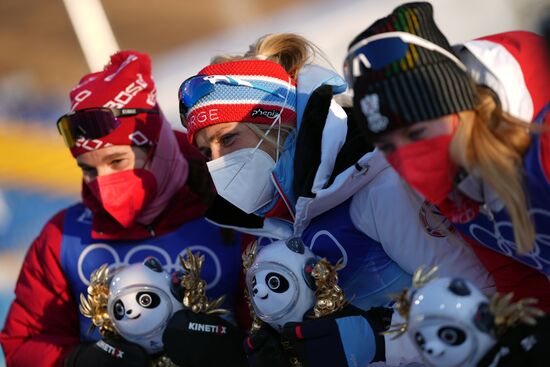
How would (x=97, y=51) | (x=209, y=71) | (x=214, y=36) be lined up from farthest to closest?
(x=214, y=36)
(x=97, y=51)
(x=209, y=71)

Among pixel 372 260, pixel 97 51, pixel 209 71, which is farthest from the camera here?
pixel 97 51

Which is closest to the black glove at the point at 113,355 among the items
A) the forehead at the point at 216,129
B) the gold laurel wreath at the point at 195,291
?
the gold laurel wreath at the point at 195,291

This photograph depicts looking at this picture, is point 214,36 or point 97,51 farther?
point 214,36

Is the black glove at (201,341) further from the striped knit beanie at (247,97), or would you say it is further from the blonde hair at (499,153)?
the blonde hair at (499,153)

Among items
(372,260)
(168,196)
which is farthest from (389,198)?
(168,196)

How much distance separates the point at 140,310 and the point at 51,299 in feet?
2.35

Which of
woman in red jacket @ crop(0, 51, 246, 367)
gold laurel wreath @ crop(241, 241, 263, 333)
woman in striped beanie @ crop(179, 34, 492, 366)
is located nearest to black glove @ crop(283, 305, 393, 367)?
woman in striped beanie @ crop(179, 34, 492, 366)

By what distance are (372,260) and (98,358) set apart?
994 millimetres

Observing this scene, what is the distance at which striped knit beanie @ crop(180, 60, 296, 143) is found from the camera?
278 centimetres

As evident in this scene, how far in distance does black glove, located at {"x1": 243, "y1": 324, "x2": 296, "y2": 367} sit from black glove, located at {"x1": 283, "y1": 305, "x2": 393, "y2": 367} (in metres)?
0.10

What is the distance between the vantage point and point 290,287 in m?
2.44

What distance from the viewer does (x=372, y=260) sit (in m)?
2.65

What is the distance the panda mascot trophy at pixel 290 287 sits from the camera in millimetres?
2439

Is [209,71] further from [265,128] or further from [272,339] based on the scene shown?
[272,339]
